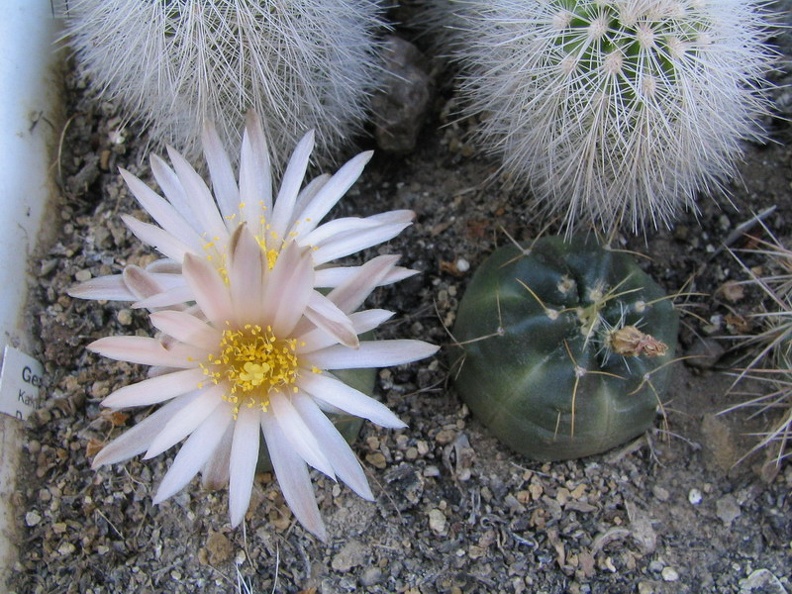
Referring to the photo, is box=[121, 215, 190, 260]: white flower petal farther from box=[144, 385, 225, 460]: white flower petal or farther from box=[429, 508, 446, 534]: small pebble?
box=[429, 508, 446, 534]: small pebble

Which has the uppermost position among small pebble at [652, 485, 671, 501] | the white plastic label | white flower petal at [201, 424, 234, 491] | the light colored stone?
white flower petal at [201, 424, 234, 491]

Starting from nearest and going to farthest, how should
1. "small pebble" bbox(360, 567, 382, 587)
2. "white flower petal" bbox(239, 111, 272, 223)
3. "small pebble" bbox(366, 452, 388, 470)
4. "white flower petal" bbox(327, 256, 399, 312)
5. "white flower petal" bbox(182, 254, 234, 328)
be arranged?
"white flower petal" bbox(182, 254, 234, 328), "white flower petal" bbox(327, 256, 399, 312), "white flower petal" bbox(239, 111, 272, 223), "small pebble" bbox(360, 567, 382, 587), "small pebble" bbox(366, 452, 388, 470)

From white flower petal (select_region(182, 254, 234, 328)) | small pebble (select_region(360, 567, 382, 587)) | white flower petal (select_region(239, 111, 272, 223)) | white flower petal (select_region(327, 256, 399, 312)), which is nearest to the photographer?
white flower petal (select_region(182, 254, 234, 328))

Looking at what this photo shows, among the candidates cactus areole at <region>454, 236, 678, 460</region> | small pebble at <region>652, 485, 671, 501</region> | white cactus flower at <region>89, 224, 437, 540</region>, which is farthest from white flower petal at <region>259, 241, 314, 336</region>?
small pebble at <region>652, 485, 671, 501</region>

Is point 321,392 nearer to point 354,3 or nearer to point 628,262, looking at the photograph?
point 628,262

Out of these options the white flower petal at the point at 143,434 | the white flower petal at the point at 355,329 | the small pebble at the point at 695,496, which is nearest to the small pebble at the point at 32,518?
the white flower petal at the point at 143,434

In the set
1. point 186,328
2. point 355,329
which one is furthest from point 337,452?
point 186,328

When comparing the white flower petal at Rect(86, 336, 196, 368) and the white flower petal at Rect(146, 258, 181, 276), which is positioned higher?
the white flower petal at Rect(146, 258, 181, 276)
